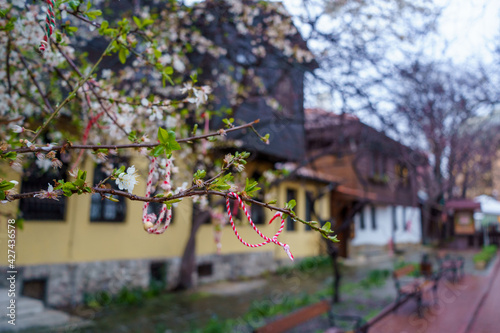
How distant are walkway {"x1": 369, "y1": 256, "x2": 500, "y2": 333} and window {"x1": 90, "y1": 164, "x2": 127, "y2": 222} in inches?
245

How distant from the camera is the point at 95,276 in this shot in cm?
840

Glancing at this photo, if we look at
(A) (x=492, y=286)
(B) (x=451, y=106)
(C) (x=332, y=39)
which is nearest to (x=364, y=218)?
(A) (x=492, y=286)

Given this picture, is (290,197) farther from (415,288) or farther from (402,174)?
(415,288)

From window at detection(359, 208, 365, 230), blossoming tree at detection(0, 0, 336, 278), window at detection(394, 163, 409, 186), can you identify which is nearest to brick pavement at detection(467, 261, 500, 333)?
window at detection(394, 163, 409, 186)

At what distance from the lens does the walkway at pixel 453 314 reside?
266 inches

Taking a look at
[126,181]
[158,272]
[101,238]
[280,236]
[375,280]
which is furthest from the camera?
[280,236]

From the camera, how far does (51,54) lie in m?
2.78

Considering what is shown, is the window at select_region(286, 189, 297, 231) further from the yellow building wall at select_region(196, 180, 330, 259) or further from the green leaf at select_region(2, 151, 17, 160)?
the green leaf at select_region(2, 151, 17, 160)

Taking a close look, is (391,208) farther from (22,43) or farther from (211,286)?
(22,43)

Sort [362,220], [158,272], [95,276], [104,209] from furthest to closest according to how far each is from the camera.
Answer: [362,220] → [158,272] → [104,209] → [95,276]

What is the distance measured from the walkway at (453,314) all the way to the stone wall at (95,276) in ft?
18.4

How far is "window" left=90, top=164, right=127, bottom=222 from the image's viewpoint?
864 cm

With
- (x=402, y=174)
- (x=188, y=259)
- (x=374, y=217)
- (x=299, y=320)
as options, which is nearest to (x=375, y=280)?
(x=402, y=174)

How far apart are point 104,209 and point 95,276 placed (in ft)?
5.07
